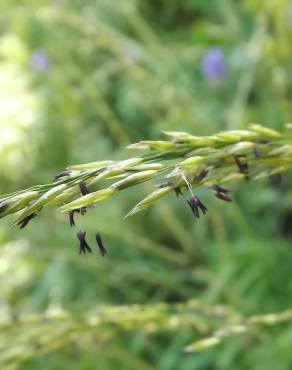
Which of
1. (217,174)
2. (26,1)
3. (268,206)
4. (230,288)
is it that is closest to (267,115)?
(268,206)

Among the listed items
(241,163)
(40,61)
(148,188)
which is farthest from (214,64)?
(241,163)

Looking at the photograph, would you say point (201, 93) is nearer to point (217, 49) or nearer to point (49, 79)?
point (217, 49)

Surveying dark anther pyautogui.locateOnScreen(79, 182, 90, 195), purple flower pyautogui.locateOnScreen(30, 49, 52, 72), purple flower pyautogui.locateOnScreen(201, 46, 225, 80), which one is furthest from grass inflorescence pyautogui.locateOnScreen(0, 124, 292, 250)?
purple flower pyautogui.locateOnScreen(30, 49, 52, 72)

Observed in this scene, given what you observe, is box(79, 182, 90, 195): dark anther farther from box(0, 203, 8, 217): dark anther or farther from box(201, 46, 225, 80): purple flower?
box(201, 46, 225, 80): purple flower

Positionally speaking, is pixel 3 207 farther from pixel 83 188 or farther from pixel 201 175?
pixel 201 175

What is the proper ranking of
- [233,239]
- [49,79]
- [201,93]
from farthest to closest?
[49,79], [201,93], [233,239]

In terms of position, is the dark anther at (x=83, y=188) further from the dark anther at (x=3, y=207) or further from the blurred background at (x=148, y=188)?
the blurred background at (x=148, y=188)
